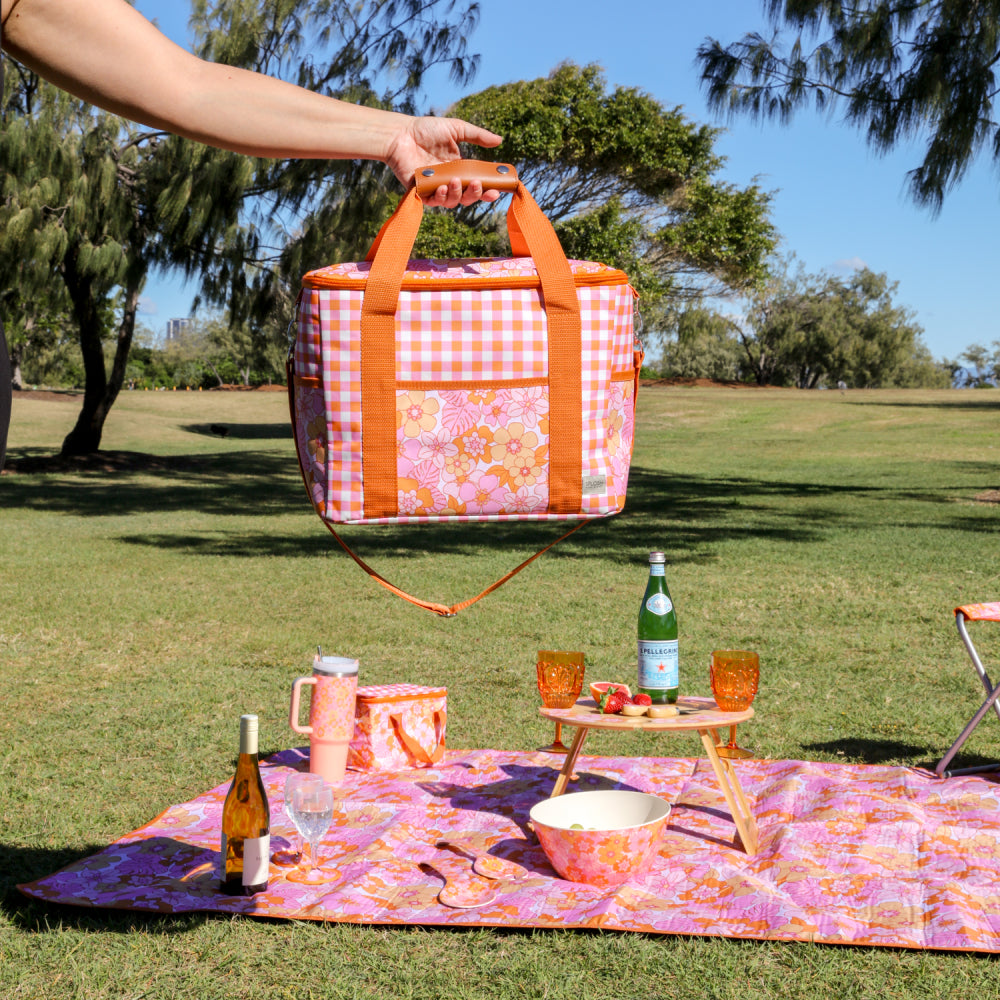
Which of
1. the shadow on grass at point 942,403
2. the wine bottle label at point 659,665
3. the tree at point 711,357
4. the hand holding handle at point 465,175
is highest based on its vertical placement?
the tree at point 711,357

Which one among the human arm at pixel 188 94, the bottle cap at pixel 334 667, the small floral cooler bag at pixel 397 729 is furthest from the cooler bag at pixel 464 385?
the small floral cooler bag at pixel 397 729

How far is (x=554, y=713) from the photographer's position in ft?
9.41

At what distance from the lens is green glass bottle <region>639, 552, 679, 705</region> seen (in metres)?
2.85

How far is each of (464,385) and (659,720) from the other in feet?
3.86

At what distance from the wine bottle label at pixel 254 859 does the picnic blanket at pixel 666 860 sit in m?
0.05

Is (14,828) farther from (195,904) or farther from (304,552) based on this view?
(304,552)

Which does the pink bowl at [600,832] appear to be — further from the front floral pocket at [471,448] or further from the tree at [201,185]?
the tree at [201,185]

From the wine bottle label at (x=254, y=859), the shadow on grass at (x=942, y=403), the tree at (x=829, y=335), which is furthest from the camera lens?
the tree at (x=829, y=335)

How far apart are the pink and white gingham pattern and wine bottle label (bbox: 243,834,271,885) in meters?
1.11

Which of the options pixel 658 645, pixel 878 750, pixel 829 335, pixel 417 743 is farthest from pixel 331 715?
pixel 829 335

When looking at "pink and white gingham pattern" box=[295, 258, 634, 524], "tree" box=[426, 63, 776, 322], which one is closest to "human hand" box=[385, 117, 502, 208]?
"pink and white gingham pattern" box=[295, 258, 634, 524]

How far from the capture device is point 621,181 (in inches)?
783

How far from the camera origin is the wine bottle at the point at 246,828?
2547 millimetres

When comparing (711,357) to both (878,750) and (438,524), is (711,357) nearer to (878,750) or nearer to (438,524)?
(438,524)
